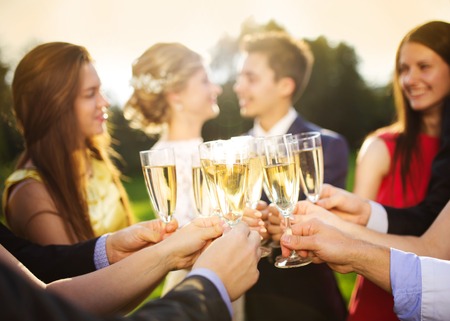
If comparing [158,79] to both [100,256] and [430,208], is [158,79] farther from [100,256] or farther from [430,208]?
[430,208]

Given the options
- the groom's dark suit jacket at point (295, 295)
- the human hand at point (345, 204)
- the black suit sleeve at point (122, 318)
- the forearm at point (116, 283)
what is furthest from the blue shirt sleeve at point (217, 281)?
the groom's dark suit jacket at point (295, 295)

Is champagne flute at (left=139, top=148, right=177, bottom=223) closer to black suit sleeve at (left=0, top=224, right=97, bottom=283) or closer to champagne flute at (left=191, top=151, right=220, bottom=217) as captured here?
champagne flute at (left=191, top=151, right=220, bottom=217)

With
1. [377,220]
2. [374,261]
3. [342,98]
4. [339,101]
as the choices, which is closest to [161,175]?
[374,261]

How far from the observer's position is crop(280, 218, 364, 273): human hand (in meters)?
1.91

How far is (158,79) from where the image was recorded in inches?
196

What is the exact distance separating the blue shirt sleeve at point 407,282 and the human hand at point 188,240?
776 millimetres

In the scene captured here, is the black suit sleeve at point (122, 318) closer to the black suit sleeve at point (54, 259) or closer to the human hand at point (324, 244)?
the human hand at point (324, 244)

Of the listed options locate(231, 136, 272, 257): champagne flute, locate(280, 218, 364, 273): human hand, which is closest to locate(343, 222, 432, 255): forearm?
locate(280, 218, 364, 273): human hand

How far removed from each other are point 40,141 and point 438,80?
9.99ft

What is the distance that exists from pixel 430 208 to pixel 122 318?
2.24 meters

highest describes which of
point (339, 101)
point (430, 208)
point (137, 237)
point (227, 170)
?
point (227, 170)

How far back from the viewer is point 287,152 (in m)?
2.04

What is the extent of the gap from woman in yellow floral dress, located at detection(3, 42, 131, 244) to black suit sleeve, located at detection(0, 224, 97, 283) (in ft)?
1.34

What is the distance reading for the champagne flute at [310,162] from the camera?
2.27 metres
